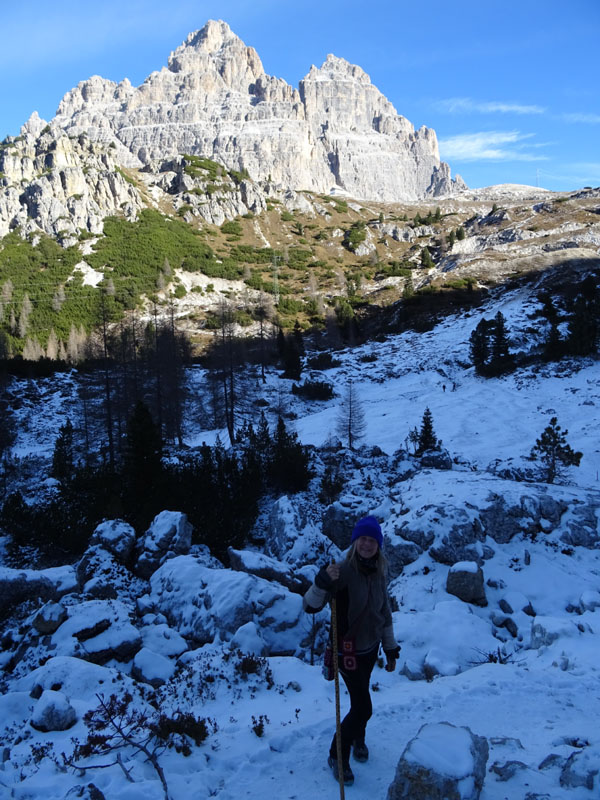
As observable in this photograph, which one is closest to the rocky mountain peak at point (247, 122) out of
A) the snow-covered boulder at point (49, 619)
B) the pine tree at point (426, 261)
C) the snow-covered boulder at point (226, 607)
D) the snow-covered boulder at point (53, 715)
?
the pine tree at point (426, 261)

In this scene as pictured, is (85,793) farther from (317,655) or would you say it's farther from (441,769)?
(317,655)

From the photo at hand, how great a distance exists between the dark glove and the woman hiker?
40mm

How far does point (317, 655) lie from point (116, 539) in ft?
20.5

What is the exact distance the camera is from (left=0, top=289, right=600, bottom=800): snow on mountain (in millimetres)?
4012

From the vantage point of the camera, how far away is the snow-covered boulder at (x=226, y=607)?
812cm

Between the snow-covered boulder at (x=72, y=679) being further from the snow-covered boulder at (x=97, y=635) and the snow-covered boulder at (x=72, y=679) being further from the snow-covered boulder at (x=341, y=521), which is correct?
the snow-covered boulder at (x=341, y=521)

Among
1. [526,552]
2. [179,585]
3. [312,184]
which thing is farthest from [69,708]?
[312,184]

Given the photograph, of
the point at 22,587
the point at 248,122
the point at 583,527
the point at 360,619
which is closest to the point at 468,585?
the point at 583,527

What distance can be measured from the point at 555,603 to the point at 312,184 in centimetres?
17818

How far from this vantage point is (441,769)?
315 centimetres

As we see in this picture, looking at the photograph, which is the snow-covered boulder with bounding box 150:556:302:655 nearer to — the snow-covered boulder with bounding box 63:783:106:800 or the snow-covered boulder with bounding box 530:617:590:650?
the snow-covered boulder with bounding box 530:617:590:650

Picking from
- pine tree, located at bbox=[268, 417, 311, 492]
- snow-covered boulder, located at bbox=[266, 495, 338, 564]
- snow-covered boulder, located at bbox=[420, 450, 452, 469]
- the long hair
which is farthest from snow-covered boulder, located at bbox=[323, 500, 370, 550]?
the long hair

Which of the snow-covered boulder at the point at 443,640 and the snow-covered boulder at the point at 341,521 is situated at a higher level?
the snow-covered boulder at the point at 443,640

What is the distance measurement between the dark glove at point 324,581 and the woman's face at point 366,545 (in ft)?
1.15
